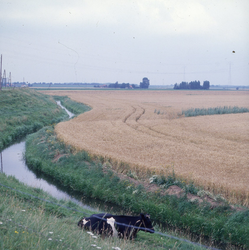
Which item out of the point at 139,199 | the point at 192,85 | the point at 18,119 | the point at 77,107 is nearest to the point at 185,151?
the point at 139,199

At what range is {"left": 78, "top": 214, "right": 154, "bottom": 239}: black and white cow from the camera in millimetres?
6887

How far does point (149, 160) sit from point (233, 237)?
22.0ft

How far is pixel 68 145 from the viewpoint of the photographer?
1919cm

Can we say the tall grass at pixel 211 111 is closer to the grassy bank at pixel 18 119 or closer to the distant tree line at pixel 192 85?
the grassy bank at pixel 18 119

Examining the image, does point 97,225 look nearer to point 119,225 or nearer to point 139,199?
point 119,225

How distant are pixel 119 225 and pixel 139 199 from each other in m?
4.78

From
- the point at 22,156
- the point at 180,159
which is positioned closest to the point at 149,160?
the point at 180,159

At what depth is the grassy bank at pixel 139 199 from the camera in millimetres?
9195

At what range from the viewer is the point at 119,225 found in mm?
7023

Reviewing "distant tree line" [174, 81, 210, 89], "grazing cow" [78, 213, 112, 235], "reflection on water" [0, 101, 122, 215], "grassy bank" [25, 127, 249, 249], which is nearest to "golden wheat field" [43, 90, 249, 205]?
"grassy bank" [25, 127, 249, 249]

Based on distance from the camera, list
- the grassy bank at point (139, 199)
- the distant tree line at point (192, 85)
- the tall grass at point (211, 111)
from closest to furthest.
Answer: the grassy bank at point (139, 199) < the tall grass at point (211, 111) < the distant tree line at point (192, 85)

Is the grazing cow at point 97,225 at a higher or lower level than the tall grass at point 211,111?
lower

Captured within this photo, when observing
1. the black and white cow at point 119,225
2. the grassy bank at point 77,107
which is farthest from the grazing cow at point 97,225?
the grassy bank at point 77,107

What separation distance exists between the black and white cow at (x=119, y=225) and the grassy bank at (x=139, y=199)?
11.0ft
